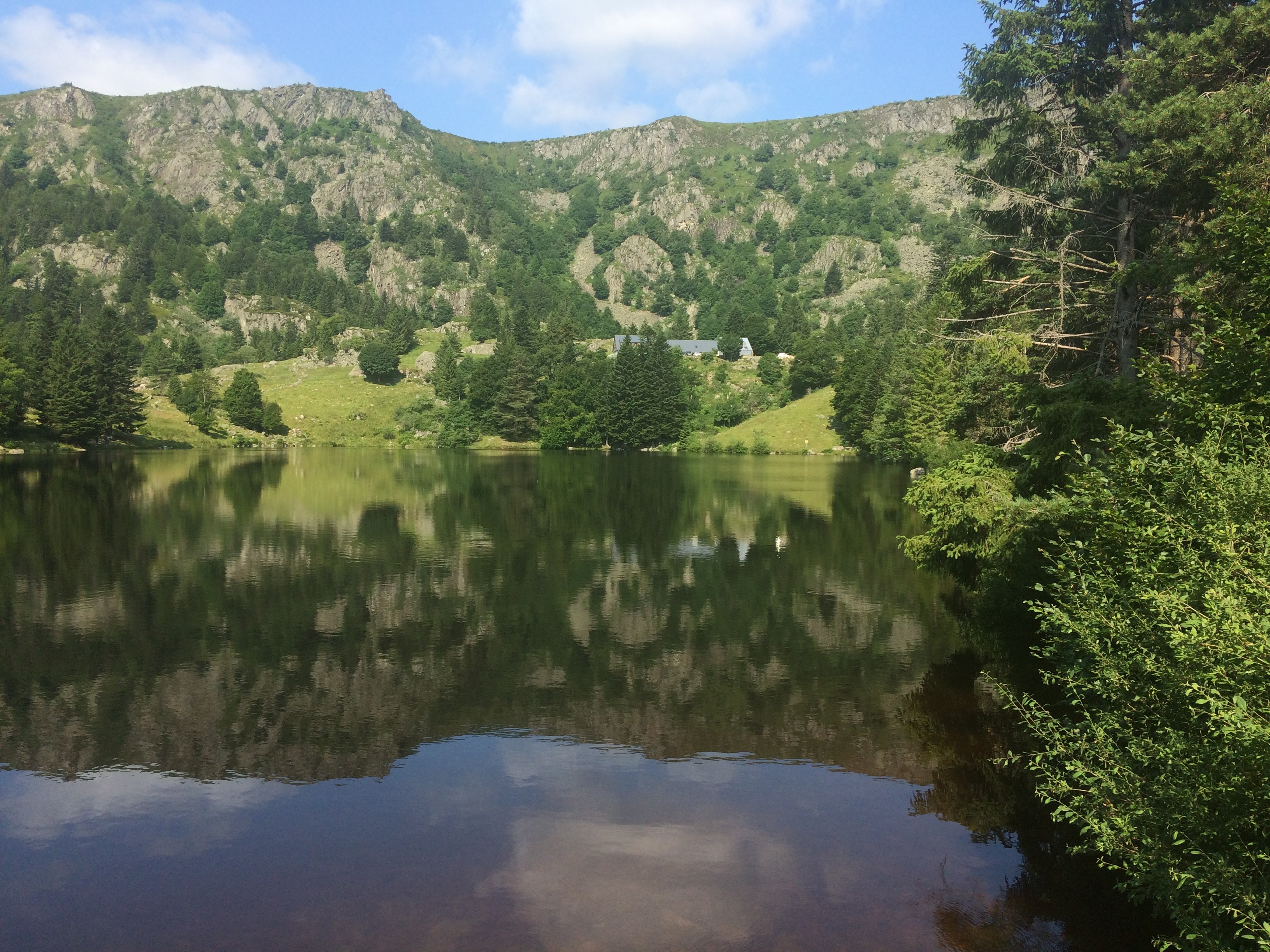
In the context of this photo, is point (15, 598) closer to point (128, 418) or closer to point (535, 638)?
point (535, 638)

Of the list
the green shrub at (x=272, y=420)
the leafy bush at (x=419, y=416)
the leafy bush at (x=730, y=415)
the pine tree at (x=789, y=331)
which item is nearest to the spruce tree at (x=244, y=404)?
the green shrub at (x=272, y=420)

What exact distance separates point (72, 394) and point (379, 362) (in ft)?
256

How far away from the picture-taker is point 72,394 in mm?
100000

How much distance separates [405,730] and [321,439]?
140775 millimetres

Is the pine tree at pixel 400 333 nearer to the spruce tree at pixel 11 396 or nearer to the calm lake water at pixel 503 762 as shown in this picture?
the spruce tree at pixel 11 396

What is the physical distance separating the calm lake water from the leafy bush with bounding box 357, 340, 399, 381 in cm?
14763

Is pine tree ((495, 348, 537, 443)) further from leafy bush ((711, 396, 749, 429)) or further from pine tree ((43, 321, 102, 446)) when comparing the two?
pine tree ((43, 321, 102, 446))

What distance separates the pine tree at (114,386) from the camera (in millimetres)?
107312

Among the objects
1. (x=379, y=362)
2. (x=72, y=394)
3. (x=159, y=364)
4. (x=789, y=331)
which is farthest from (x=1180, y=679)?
(x=789, y=331)

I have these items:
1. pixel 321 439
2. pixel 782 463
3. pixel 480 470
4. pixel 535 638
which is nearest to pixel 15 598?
pixel 535 638

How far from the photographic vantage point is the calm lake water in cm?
1030

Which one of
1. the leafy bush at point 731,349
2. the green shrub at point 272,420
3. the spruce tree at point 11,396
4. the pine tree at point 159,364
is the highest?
the leafy bush at point 731,349

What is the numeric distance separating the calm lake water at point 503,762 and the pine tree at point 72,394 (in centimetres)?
7839

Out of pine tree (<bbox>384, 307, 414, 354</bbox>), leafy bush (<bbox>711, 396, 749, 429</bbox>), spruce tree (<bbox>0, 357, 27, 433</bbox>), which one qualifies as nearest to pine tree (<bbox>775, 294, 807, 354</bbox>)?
leafy bush (<bbox>711, 396, 749, 429</bbox>)
